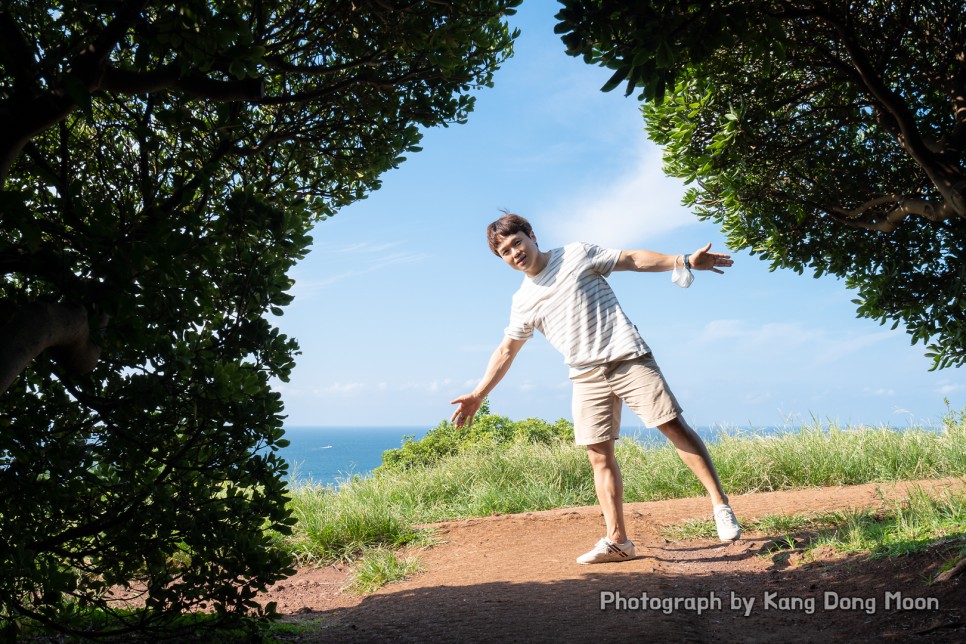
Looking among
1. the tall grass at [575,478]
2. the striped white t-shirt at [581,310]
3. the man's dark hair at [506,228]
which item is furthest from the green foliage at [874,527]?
the man's dark hair at [506,228]

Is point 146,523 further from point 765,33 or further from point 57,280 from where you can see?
point 765,33

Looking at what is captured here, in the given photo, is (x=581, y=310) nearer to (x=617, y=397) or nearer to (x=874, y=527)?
(x=617, y=397)

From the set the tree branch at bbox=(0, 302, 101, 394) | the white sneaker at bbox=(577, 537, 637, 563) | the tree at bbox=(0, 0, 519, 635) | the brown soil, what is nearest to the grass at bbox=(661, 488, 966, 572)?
the brown soil

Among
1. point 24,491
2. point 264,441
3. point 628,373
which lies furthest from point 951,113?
point 24,491

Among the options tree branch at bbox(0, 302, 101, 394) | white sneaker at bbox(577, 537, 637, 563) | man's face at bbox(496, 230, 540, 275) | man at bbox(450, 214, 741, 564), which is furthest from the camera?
man's face at bbox(496, 230, 540, 275)

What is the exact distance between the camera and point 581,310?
17.2ft

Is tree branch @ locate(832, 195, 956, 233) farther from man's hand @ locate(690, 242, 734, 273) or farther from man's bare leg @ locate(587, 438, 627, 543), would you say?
man's bare leg @ locate(587, 438, 627, 543)

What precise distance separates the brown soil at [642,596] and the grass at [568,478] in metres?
0.65

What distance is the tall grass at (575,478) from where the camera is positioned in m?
7.16

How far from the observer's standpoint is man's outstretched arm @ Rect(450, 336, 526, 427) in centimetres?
554

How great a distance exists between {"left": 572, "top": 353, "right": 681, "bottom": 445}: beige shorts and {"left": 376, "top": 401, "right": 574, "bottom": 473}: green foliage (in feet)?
21.8

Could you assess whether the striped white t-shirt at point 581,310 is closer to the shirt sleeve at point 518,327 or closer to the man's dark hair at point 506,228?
the shirt sleeve at point 518,327

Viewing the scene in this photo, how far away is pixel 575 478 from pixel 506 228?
4.55 m

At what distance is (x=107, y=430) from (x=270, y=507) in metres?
0.87
